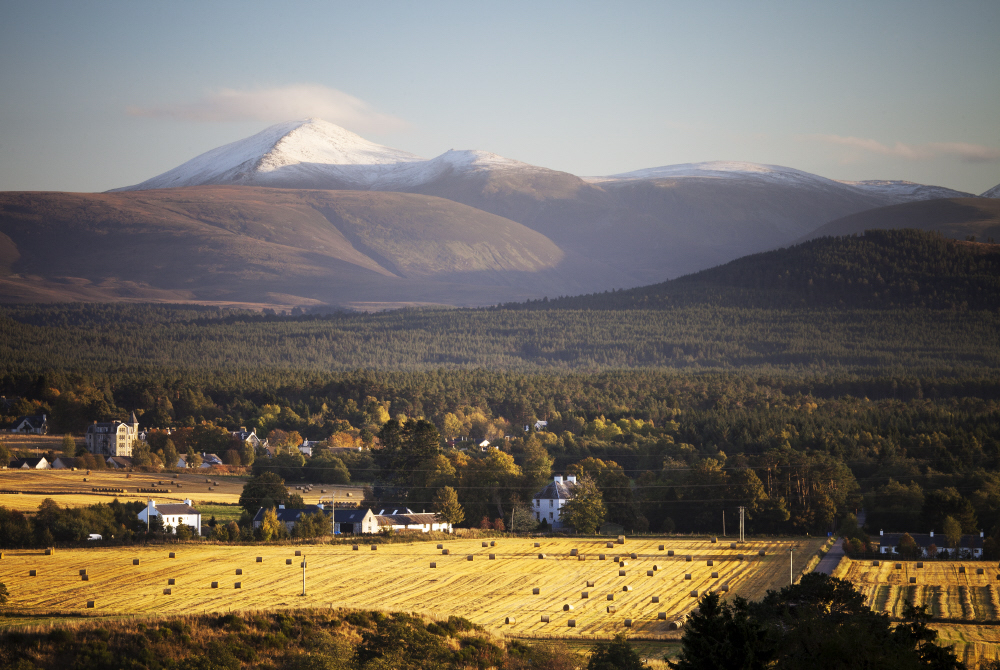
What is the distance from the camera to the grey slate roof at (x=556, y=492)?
93.8m

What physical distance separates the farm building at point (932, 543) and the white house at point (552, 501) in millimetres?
24825

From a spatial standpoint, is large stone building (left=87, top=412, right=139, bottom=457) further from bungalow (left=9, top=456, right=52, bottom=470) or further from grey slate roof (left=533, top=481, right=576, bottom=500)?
grey slate roof (left=533, top=481, right=576, bottom=500)

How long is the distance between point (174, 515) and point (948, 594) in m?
50.0

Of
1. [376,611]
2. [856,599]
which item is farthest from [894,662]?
[376,611]

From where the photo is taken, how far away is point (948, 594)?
57844 millimetres

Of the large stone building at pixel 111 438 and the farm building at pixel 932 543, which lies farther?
the large stone building at pixel 111 438

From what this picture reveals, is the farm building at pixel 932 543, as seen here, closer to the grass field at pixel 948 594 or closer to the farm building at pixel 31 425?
the grass field at pixel 948 594

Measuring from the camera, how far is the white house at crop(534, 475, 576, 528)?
303 feet

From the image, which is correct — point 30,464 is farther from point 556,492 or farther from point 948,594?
point 948,594

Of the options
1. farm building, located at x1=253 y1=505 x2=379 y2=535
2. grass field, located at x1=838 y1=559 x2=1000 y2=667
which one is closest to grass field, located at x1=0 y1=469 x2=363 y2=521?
farm building, located at x1=253 y1=505 x2=379 y2=535

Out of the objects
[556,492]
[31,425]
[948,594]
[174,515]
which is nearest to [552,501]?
[556,492]

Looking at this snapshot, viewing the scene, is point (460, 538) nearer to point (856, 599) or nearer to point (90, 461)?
point (856, 599)

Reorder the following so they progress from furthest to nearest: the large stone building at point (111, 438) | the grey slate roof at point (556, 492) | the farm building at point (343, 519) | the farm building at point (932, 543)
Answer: the large stone building at point (111, 438) < the grey slate roof at point (556, 492) < the farm building at point (343, 519) < the farm building at point (932, 543)

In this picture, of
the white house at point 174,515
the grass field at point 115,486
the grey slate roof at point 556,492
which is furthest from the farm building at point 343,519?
the grey slate roof at point 556,492
